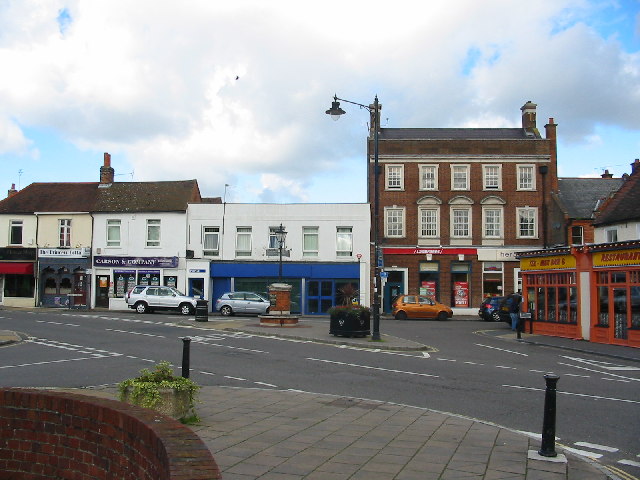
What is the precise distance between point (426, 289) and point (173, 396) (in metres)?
34.8

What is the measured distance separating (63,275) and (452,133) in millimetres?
28394

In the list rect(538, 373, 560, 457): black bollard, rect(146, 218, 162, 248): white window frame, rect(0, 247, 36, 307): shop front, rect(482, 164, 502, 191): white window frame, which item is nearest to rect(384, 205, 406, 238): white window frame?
rect(482, 164, 502, 191): white window frame

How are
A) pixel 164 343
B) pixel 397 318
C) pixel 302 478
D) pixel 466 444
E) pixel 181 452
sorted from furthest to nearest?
pixel 397 318, pixel 164 343, pixel 466 444, pixel 302 478, pixel 181 452

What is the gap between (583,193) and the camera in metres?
43.6

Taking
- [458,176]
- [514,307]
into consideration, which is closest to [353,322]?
[514,307]

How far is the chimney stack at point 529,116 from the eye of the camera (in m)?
45.6

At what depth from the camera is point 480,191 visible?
141 feet

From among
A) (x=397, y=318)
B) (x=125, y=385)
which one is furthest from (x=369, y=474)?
(x=397, y=318)

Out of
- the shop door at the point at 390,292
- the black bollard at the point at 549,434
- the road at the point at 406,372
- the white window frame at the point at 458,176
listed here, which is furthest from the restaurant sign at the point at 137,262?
the black bollard at the point at 549,434

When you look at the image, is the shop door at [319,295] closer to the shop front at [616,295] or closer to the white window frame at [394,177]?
the white window frame at [394,177]

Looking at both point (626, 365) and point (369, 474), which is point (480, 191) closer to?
point (626, 365)

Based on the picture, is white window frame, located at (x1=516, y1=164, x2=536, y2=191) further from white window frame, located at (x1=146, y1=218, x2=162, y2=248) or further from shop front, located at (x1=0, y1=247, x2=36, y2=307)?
shop front, located at (x1=0, y1=247, x2=36, y2=307)

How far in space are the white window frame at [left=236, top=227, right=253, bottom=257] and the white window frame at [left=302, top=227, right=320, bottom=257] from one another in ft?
11.4

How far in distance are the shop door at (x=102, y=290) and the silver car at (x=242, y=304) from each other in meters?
9.33
